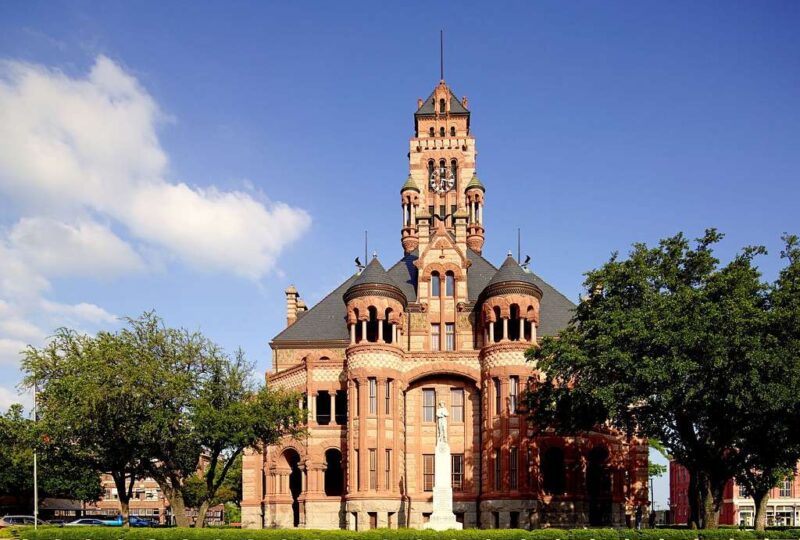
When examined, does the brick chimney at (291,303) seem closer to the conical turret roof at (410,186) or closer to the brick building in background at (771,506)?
the conical turret roof at (410,186)

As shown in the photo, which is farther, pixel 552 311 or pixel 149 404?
pixel 552 311

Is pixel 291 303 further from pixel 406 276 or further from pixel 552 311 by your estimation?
pixel 552 311

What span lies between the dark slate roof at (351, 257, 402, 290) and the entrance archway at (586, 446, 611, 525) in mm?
18874

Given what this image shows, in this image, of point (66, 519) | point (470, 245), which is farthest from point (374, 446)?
point (66, 519)

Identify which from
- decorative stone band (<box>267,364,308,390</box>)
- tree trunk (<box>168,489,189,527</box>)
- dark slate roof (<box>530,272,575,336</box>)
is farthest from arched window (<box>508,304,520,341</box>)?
tree trunk (<box>168,489,189,527</box>)

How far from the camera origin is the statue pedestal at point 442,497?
140 ft

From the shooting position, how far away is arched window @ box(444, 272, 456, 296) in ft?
194

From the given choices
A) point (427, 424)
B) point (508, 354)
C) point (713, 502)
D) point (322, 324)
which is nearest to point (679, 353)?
point (713, 502)

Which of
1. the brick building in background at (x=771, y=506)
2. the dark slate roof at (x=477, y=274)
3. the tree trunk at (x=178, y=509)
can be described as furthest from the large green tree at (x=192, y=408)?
the brick building in background at (x=771, y=506)

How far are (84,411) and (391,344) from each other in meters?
21.3

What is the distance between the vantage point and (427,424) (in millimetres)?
56906

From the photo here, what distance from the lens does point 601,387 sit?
41188 mm

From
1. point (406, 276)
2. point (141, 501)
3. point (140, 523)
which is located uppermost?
point (406, 276)

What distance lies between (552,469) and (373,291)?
18.1 metres
